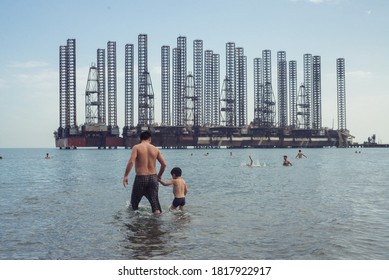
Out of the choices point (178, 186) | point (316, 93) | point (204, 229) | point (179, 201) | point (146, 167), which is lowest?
point (204, 229)

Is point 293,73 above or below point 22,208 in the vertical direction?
above

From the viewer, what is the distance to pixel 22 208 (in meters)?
18.0

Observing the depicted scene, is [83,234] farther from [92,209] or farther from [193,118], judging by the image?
[193,118]

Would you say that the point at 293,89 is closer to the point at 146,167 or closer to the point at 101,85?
the point at 101,85

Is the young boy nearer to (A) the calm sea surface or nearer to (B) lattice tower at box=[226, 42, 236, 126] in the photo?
(A) the calm sea surface

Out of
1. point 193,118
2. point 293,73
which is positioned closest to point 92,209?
point 193,118

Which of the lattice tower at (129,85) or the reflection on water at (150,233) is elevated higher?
the lattice tower at (129,85)

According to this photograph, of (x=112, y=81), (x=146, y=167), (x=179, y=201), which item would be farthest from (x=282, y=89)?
(x=146, y=167)

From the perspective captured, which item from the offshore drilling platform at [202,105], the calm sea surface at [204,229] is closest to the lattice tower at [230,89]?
the offshore drilling platform at [202,105]

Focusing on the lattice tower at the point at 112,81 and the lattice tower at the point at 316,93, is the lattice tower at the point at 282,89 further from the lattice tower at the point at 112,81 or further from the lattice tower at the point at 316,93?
the lattice tower at the point at 112,81

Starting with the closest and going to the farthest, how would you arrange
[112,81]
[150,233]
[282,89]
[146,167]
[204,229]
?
[150,233], [204,229], [146,167], [112,81], [282,89]

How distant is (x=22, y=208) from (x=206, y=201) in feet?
22.6

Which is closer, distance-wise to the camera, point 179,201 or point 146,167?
point 146,167

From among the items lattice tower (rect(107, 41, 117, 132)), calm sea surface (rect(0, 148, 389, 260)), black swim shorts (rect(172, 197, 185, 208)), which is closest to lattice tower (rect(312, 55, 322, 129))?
lattice tower (rect(107, 41, 117, 132))
